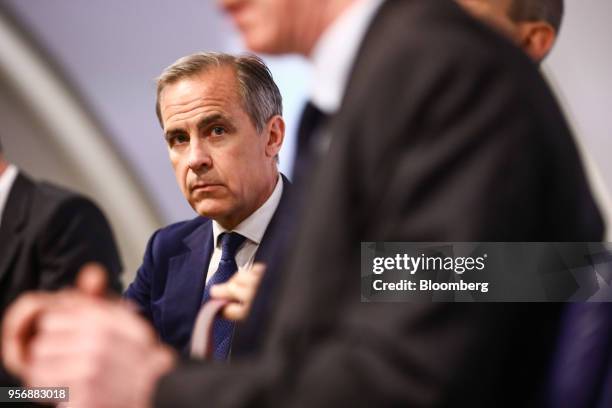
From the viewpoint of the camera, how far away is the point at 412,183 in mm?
521

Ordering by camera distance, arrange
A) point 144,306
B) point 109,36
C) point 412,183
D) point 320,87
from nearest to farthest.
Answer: point 412,183, point 320,87, point 144,306, point 109,36

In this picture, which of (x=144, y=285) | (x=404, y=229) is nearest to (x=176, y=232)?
(x=144, y=285)

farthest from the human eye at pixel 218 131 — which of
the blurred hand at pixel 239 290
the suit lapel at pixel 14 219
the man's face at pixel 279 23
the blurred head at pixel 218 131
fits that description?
the man's face at pixel 279 23

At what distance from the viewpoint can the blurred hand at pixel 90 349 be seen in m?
0.54

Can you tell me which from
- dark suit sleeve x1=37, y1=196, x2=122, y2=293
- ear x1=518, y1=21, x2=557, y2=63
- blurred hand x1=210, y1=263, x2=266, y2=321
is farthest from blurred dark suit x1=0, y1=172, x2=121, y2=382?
ear x1=518, y1=21, x2=557, y2=63

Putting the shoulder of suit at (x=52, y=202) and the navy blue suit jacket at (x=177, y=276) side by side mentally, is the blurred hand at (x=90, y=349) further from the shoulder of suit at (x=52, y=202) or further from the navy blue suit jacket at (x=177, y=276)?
the shoulder of suit at (x=52, y=202)

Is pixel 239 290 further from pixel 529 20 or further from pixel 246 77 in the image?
pixel 246 77

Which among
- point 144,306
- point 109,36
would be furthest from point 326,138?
point 109,36

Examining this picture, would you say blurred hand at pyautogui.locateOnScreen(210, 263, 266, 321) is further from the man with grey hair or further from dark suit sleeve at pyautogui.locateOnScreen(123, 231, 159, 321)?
dark suit sleeve at pyautogui.locateOnScreen(123, 231, 159, 321)

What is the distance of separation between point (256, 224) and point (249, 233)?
0.10 feet

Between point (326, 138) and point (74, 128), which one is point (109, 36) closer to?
point (74, 128)

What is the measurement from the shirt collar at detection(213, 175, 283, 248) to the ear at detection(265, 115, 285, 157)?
0.33 feet

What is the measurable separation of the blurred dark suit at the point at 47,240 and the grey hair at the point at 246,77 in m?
0.21

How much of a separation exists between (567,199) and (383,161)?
4.7 inches
